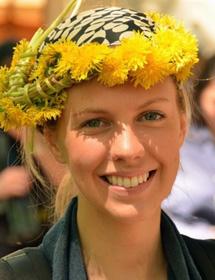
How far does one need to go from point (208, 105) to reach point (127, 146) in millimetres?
1044

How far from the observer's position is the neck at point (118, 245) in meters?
1.45

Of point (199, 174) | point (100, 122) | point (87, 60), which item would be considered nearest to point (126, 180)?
point (100, 122)

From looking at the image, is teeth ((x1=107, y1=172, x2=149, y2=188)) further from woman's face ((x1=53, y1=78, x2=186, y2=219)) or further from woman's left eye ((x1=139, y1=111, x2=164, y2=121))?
woman's left eye ((x1=139, y1=111, x2=164, y2=121))

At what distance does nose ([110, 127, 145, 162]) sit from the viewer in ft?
4.43

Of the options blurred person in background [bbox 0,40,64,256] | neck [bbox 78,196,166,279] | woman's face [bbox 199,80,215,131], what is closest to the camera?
neck [bbox 78,196,166,279]

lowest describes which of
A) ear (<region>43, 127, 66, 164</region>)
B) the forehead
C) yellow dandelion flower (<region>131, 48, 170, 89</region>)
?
ear (<region>43, 127, 66, 164</region>)

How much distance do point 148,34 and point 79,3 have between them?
0.25 meters

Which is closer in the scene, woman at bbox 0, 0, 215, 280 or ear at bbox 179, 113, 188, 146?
woman at bbox 0, 0, 215, 280

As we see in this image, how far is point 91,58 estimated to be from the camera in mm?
1364

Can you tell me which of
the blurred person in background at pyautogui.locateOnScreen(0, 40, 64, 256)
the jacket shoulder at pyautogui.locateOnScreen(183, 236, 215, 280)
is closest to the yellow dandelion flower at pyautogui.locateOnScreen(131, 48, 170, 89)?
the jacket shoulder at pyautogui.locateOnScreen(183, 236, 215, 280)

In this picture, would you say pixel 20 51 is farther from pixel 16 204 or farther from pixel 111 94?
pixel 16 204

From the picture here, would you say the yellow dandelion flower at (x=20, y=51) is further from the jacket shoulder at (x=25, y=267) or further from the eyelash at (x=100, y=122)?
the jacket shoulder at (x=25, y=267)

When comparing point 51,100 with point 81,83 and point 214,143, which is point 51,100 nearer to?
point 81,83

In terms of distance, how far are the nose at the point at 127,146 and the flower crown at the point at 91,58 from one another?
9cm
